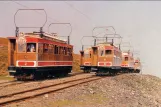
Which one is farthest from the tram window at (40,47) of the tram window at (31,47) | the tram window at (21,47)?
the tram window at (21,47)

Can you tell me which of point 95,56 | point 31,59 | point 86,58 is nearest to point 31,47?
point 31,59

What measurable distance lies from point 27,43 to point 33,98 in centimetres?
1031

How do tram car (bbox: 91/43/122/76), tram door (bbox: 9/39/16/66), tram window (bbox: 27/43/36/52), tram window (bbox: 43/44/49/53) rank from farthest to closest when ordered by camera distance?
tram car (bbox: 91/43/122/76)
tram window (bbox: 43/44/49/53)
tram door (bbox: 9/39/16/66)
tram window (bbox: 27/43/36/52)

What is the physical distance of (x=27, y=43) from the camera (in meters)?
23.4

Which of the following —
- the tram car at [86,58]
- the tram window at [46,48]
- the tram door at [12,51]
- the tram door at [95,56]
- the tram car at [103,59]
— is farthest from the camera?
the tram car at [86,58]

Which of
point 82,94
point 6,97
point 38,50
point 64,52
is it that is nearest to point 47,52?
point 38,50

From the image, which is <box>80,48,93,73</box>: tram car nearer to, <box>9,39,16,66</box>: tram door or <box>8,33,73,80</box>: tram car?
<box>8,33,73,80</box>: tram car

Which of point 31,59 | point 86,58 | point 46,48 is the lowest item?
point 31,59

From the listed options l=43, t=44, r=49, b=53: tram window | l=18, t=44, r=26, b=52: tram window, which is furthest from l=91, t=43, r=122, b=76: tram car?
l=18, t=44, r=26, b=52: tram window

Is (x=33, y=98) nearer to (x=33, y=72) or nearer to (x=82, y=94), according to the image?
(x=82, y=94)

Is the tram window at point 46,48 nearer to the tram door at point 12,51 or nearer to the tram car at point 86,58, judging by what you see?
the tram door at point 12,51

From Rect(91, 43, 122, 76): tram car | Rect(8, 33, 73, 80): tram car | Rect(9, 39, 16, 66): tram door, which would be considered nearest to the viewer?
Rect(8, 33, 73, 80): tram car

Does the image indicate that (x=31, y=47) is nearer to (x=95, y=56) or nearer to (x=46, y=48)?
(x=46, y=48)

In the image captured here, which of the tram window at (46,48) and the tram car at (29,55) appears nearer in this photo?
the tram car at (29,55)
